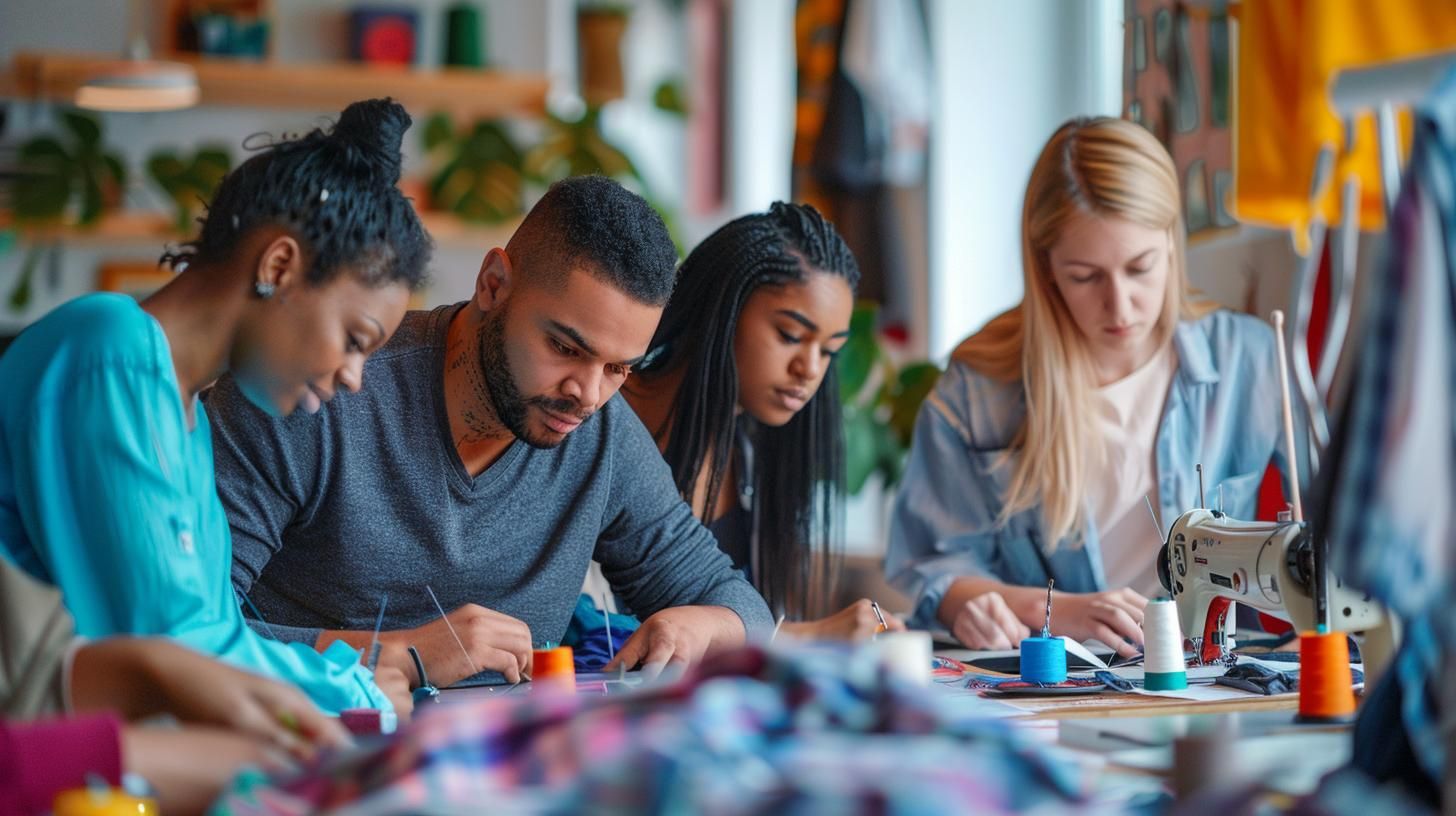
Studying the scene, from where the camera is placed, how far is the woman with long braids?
249cm

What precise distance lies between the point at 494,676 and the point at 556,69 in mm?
3925

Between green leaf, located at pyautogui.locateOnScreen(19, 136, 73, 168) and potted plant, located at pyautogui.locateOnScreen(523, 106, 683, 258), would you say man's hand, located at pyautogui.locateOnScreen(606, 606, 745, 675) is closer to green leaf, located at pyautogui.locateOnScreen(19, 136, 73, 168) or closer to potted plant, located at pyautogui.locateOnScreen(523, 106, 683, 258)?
potted plant, located at pyautogui.locateOnScreen(523, 106, 683, 258)

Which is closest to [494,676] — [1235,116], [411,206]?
[411,206]

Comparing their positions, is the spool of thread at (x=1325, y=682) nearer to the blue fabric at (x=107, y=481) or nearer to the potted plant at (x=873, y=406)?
the blue fabric at (x=107, y=481)

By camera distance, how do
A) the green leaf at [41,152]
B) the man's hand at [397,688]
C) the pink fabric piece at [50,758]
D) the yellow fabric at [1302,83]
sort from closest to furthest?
1. the pink fabric piece at [50,758]
2. the man's hand at [397,688]
3. the yellow fabric at [1302,83]
4. the green leaf at [41,152]

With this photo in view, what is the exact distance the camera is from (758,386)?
2.51 meters

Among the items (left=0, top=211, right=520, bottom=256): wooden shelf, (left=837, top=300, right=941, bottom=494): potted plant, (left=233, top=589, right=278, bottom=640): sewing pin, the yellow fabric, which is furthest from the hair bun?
(left=0, top=211, right=520, bottom=256): wooden shelf

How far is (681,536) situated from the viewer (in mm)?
2328

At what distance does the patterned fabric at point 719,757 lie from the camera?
2.68 feet

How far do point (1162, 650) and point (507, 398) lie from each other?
34.0 inches

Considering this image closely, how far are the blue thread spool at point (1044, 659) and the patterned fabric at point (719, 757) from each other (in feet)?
2.97

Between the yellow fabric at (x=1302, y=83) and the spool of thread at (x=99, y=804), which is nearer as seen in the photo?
the spool of thread at (x=99, y=804)

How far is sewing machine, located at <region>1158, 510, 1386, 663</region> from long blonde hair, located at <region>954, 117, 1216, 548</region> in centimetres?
47

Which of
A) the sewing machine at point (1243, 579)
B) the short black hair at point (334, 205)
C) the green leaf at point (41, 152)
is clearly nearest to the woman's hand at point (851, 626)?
the sewing machine at point (1243, 579)
